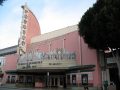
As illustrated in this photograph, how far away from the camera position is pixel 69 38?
149ft

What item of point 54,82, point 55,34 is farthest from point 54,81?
point 55,34

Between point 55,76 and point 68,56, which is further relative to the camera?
point 55,76

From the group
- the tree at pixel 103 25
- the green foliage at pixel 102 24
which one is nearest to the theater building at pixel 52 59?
the tree at pixel 103 25

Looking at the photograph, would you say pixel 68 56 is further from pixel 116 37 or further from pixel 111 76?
pixel 116 37

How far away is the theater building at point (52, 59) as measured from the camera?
4005 cm

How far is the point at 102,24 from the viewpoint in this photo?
29.4 meters

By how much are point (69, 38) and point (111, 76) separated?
34.1ft

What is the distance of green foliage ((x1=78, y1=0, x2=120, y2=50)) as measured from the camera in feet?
92.8

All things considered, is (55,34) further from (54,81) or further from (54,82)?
(54,82)

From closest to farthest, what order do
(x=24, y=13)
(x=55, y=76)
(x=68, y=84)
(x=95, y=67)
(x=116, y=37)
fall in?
(x=116, y=37)
(x=95, y=67)
(x=68, y=84)
(x=55, y=76)
(x=24, y=13)

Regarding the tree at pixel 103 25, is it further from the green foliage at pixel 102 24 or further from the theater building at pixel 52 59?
the theater building at pixel 52 59

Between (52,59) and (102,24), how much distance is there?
54.6 ft

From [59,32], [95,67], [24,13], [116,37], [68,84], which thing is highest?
[24,13]

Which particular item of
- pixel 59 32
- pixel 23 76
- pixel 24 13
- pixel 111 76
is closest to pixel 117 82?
pixel 111 76
